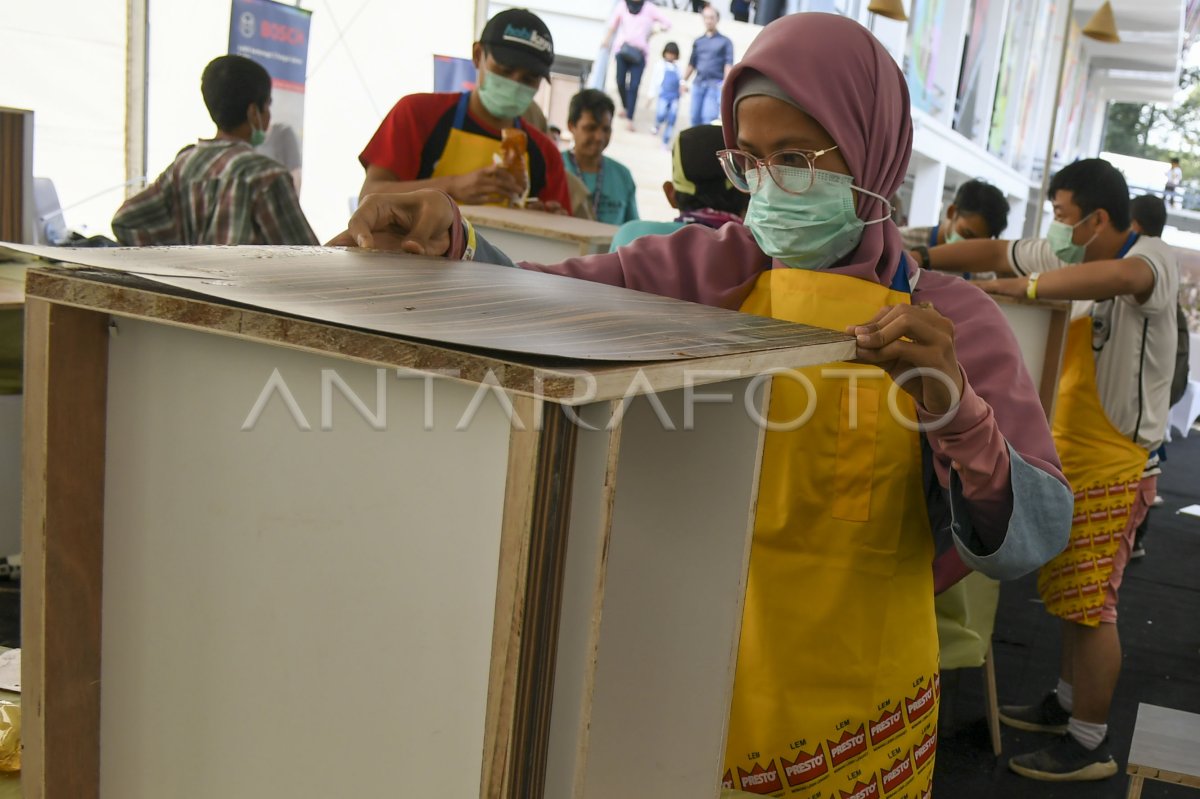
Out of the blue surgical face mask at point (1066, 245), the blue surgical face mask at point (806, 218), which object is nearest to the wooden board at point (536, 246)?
the blue surgical face mask at point (806, 218)

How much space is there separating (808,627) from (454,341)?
2.79 feet

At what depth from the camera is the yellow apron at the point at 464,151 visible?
10.3 feet

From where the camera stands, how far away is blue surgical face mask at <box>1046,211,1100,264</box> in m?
3.72

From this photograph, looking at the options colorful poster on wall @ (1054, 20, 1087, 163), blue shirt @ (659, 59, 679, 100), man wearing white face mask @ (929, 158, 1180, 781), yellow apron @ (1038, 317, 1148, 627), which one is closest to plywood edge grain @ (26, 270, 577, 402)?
man wearing white face mask @ (929, 158, 1180, 781)

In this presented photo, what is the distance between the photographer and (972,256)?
3740 mm

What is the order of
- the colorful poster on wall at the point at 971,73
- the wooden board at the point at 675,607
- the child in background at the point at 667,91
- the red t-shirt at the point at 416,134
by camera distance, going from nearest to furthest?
the wooden board at the point at 675,607 < the red t-shirt at the point at 416,134 < the child in background at the point at 667,91 < the colorful poster on wall at the point at 971,73

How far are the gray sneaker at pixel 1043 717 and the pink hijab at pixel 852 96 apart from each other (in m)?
2.83

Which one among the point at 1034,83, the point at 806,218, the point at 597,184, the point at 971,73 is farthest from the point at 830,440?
the point at 1034,83

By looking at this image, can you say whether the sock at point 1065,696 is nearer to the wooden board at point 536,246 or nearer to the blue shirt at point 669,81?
the wooden board at point 536,246

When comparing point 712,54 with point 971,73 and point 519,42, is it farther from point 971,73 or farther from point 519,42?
point 519,42

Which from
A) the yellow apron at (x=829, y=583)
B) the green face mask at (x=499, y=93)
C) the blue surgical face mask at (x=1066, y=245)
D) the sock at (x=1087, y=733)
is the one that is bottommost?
the sock at (x=1087, y=733)

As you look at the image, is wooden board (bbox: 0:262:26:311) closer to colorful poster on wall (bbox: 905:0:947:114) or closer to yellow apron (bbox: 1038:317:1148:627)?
yellow apron (bbox: 1038:317:1148:627)

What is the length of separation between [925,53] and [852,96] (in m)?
12.9

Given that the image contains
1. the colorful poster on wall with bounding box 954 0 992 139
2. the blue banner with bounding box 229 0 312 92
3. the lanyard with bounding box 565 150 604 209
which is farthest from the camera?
the colorful poster on wall with bounding box 954 0 992 139
